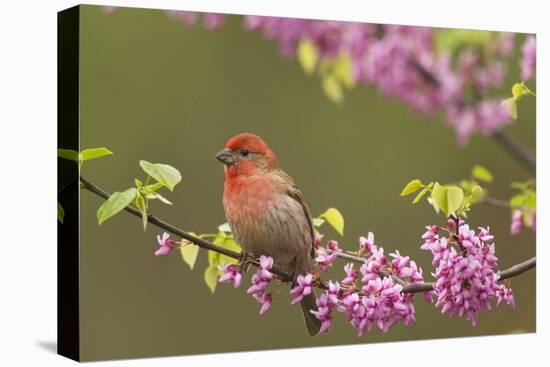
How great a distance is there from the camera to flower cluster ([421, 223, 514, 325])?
5.11m

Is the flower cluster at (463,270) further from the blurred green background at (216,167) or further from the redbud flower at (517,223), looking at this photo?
the redbud flower at (517,223)

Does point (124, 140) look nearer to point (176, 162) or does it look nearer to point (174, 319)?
point (176, 162)

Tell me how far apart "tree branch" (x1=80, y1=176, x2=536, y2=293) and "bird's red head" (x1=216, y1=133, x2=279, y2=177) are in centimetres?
61

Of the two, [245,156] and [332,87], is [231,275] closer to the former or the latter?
[245,156]

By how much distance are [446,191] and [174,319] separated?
7.36 ft

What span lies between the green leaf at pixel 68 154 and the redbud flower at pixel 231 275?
1072mm

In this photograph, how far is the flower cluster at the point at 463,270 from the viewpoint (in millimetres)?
5108

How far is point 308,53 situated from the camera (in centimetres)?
668

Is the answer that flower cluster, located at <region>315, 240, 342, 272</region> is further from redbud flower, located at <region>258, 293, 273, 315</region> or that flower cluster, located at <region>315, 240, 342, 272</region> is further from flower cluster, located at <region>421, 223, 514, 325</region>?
flower cluster, located at <region>421, 223, 514, 325</region>

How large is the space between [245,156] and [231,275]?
91 cm

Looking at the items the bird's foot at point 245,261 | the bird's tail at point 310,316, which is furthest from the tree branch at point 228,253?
the bird's tail at point 310,316

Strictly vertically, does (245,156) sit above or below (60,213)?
above

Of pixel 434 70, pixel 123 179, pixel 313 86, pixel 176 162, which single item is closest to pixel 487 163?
pixel 434 70

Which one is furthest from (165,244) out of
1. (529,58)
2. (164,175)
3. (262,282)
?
(529,58)
